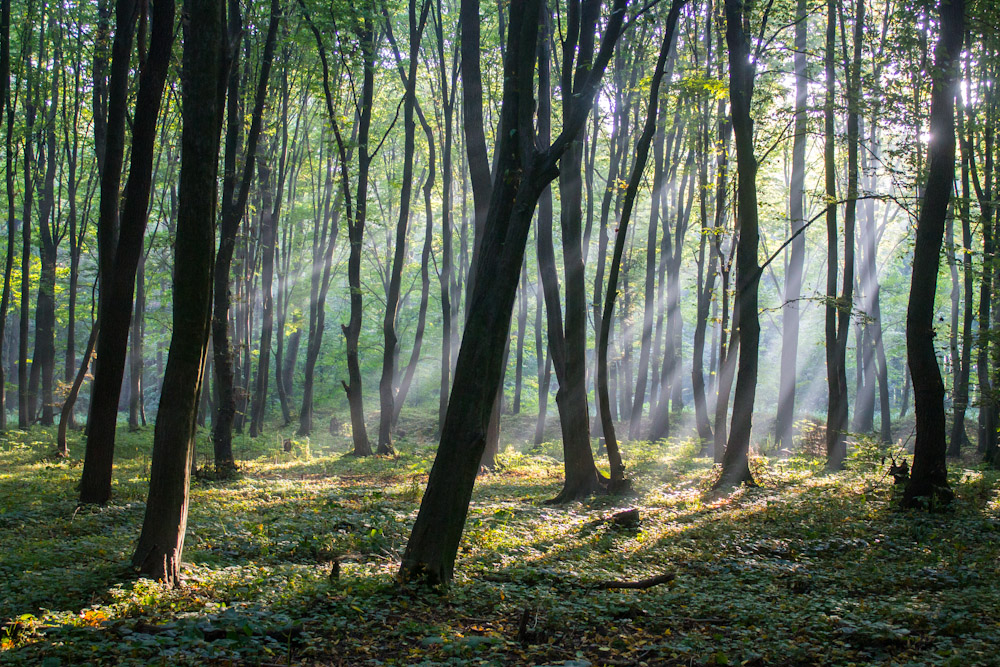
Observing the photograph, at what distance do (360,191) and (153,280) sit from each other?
15.4m

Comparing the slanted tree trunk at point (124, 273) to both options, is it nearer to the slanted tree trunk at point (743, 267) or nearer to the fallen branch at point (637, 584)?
the fallen branch at point (637, 584)

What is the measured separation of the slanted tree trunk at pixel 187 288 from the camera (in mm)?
5645

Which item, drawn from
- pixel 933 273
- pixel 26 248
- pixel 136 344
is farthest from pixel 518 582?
pixel 26 248

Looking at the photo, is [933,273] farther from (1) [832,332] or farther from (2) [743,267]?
(1) [832,332]

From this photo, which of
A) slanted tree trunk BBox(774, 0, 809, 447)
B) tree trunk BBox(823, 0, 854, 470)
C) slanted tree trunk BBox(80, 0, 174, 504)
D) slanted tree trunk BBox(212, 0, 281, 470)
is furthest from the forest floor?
slanted tree trunk BBox(774, 0, 809, 447)

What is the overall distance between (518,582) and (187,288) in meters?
4.13

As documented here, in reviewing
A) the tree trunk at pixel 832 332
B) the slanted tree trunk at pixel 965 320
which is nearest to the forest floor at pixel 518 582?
the slanted tree trunk at pixel 965 320

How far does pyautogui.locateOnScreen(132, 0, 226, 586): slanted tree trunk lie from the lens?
564 cm

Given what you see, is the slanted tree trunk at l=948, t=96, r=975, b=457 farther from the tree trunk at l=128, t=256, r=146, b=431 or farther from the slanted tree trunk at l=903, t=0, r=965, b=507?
the tree trunk at l=128, t=256, r=146, b=431

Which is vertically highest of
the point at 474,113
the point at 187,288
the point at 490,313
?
the point at 474,113

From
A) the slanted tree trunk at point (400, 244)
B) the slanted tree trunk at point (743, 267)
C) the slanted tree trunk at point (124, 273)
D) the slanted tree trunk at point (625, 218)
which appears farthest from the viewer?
the slanted tree trunk at point (400, 244)

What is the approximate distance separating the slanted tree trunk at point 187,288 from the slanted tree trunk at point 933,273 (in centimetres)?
1003

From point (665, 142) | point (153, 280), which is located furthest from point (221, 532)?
point (153, 280)

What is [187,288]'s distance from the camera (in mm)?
5672
